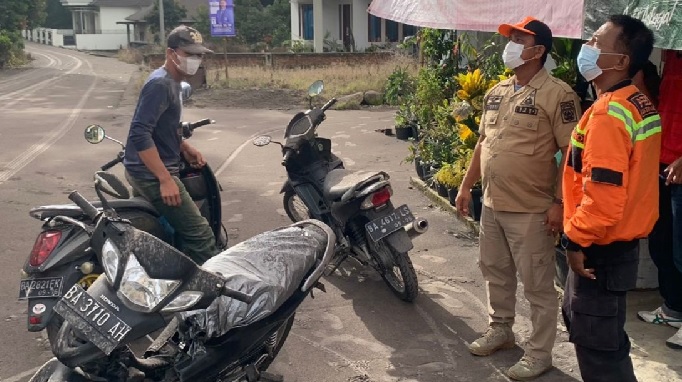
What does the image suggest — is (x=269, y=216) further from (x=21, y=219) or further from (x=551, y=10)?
(x=551, y=10)

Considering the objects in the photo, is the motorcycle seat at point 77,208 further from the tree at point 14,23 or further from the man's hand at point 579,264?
the tree at point 14,23

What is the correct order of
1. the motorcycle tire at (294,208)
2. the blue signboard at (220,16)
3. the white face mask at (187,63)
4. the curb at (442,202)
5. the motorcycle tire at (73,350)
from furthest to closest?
the blue signboard at (220,16) → the curb at (442,202) → the motorcycle tire at (294,208) → the white face mask at (187,63) → the motorcycle tire at (73,350)

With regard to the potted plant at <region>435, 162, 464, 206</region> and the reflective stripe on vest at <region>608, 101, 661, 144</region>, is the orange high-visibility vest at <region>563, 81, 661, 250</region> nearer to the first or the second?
the reflective stripe on vest at <region>608, 101, 661, 144</region>

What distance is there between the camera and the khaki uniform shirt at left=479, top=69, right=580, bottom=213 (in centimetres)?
403

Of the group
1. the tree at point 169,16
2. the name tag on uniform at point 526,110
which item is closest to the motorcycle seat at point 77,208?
the name tag on uniform at point 526,110

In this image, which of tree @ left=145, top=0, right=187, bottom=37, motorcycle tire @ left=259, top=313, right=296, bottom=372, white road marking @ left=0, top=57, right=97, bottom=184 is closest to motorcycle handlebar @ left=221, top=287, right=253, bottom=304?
motorcycle tire @ left=259, top=313, right=296, bottom=372

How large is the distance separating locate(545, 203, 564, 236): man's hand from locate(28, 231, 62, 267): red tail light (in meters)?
2.71

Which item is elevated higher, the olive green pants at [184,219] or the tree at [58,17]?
the tree at [58,17]

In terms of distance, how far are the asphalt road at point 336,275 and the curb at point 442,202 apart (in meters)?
0.08

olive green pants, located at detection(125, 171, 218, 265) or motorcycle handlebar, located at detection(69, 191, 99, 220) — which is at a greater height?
motorcycle handlebar, located at detection(69, 191, 99, 220)

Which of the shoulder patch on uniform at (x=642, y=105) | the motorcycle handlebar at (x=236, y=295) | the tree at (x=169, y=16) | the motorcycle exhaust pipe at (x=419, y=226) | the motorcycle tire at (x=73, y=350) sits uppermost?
the tree at (x=169, y=16)

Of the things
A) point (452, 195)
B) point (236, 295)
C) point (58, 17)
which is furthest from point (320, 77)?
point (58, 17)

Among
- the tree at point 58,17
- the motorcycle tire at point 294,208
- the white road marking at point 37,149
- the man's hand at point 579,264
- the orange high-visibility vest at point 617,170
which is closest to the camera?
the orange high-visibility vest at point 617,170

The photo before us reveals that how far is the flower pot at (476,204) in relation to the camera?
22.7 ft
